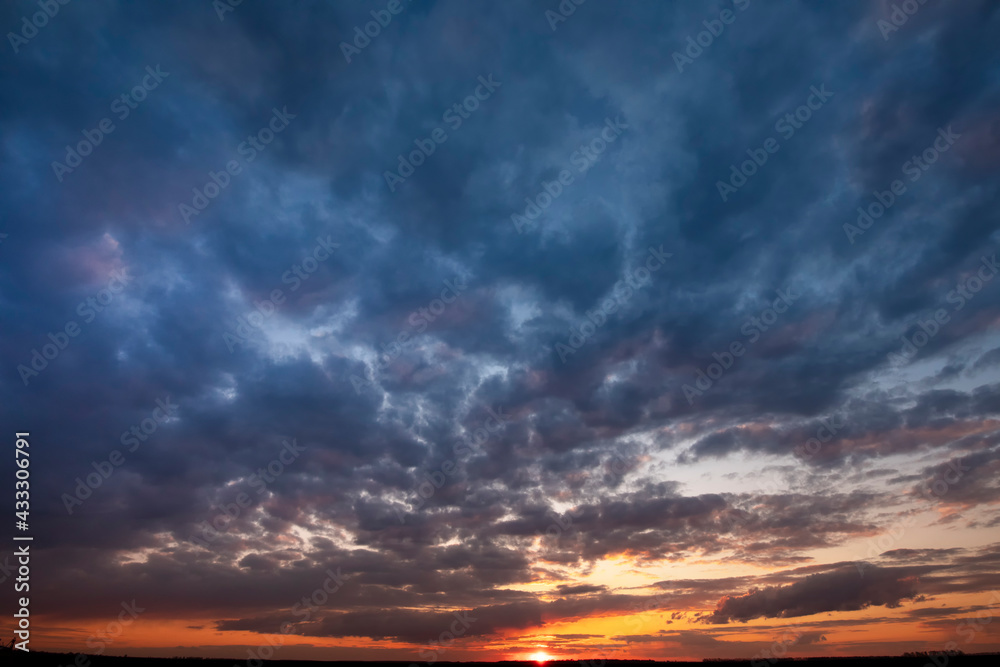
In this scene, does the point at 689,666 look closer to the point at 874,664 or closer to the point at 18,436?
the point at 874,664

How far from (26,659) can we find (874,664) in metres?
90.7

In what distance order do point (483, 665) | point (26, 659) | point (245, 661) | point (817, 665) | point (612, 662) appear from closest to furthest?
point (26, 659) < point (817, 665) < point (245, 661) < point (483, 665) < point (612, 662)

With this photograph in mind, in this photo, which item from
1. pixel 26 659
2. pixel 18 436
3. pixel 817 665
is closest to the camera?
pixel 18 436

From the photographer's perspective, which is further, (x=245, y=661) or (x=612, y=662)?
(x=612, y=662)

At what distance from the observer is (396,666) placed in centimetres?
5819

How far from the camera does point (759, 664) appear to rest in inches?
2461

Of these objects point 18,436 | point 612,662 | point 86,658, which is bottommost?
point 612,662

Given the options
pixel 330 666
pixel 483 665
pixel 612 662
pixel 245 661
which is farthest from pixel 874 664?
pixel 245 661

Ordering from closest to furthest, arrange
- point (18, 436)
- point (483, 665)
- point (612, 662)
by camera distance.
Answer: point (18, 436), point (483, 665), point (612, 662)

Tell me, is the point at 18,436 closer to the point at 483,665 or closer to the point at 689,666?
the point at 483,665

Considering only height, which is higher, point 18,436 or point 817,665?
point 18,436

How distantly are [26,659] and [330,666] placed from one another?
3700 cm

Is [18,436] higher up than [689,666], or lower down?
higher up

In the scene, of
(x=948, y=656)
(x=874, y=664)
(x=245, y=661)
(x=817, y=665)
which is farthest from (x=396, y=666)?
(x=948, y=656)
